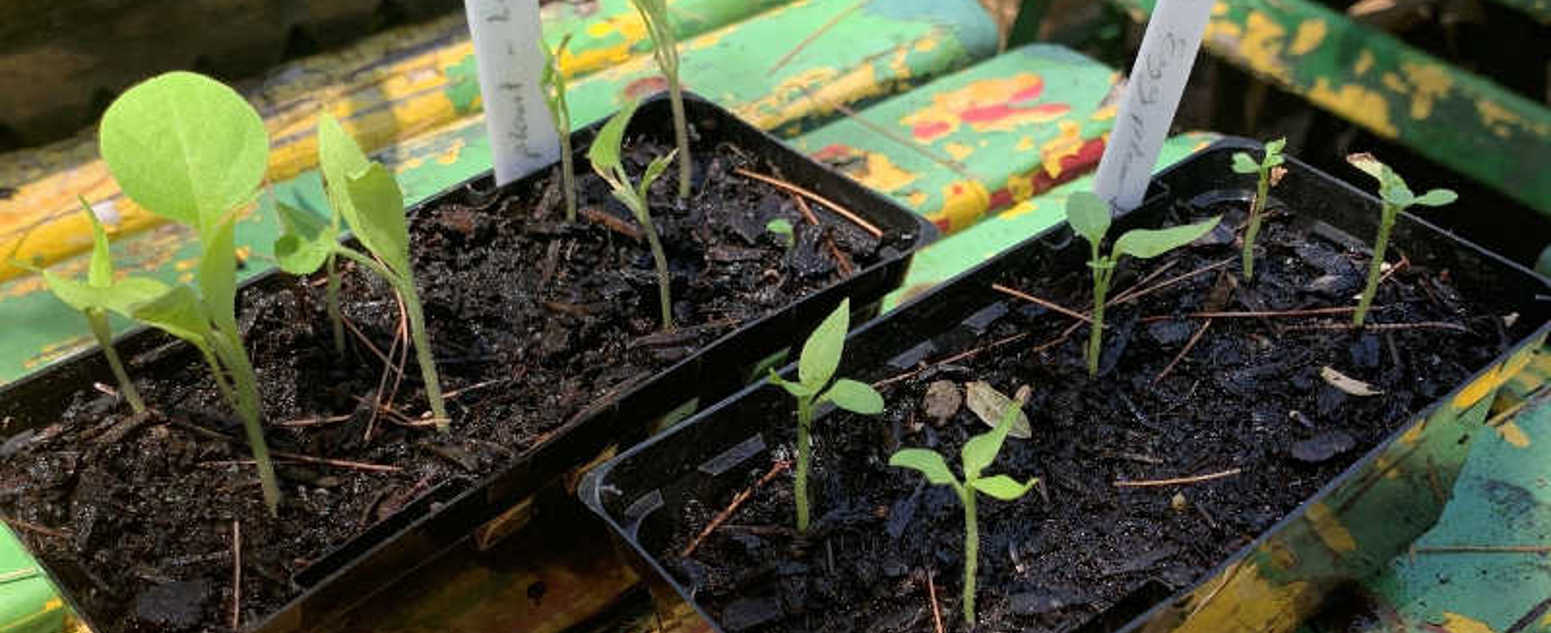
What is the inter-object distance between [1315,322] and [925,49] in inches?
22.6

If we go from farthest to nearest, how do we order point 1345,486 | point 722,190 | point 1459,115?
point 1459,115, point 722,190, point 1345,486

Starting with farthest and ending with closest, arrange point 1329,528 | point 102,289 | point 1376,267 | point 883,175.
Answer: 1. point 883,175
2. point 1376,267
3. point 1329,528
4. point 102,289

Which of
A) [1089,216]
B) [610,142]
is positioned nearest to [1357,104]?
[1089,216]

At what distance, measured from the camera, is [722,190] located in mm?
984

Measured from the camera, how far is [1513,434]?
37.0 inches

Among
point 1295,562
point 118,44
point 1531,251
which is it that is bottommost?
point 1531,251

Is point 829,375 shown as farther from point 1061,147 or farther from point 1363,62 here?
point 1363,62

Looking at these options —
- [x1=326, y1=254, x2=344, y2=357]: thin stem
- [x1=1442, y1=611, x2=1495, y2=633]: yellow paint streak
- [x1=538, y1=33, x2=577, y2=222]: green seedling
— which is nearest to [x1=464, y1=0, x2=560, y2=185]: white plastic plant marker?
[x1=538, y1=33, x2=577, y2=222]: green seedling

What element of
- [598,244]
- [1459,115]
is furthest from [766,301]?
[1459,115]

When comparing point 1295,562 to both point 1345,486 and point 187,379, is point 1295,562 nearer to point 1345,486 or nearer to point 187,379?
point 1345,486

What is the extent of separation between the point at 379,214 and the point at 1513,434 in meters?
0.80

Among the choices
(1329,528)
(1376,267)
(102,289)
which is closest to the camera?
(102,289)

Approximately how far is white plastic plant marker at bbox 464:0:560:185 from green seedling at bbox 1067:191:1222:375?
369 millimetres

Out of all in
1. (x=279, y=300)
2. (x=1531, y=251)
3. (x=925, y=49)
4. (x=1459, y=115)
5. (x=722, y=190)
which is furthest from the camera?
(x=1531, y=251)
